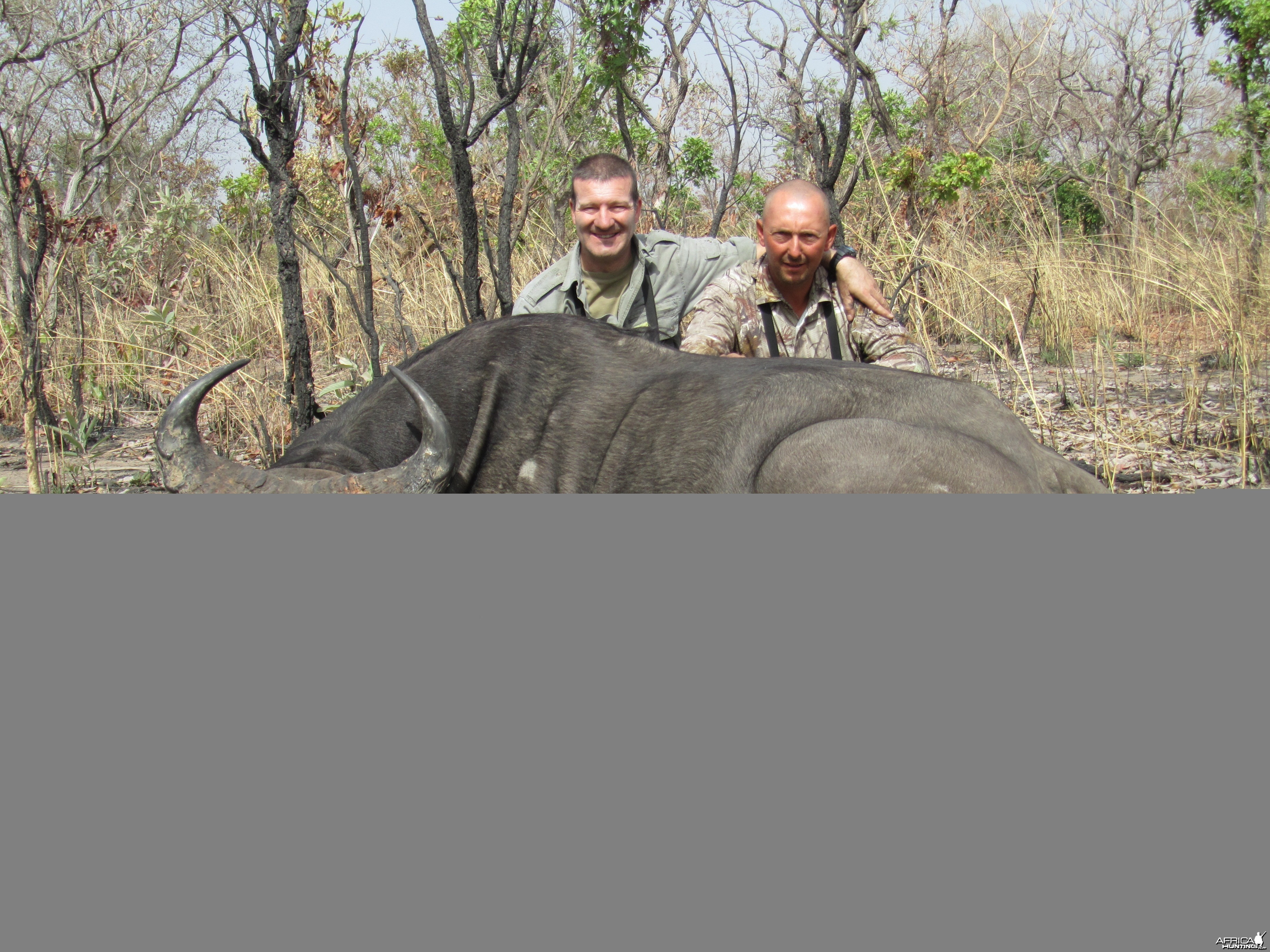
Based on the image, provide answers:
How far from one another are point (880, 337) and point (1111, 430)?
176 centimetres

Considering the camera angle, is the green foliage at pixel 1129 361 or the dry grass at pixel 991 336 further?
the green foliage at pixel 1129 361

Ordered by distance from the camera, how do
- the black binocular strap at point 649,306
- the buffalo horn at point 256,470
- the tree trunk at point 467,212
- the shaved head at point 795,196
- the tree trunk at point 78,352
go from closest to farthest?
the buffalo horn at point 256,470, the shaved head at point 795,196, the black binocular strap at point 649,306, the tree trunk at point 467,212, the tree trunk at point 78,352

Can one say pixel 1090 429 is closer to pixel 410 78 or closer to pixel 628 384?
pixel 628 384

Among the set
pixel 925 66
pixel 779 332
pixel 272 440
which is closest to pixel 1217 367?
pixel 779 332

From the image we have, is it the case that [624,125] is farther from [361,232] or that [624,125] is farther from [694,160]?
[694,160]

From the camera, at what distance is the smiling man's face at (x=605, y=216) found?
579cm

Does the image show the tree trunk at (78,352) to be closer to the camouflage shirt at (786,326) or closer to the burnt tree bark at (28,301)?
the burnt tree bark at (28,301)

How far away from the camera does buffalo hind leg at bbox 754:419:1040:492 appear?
3.76m

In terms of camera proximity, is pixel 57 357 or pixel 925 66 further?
pixel 925 66

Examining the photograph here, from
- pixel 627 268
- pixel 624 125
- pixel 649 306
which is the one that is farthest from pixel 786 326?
pixel 624 125

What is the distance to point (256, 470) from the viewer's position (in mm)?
3734

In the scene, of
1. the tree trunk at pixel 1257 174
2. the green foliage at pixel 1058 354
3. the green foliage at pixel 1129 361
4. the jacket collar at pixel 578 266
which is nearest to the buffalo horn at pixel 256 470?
the jacket collar at pixel 578 266

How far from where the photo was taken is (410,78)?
53.8 feet

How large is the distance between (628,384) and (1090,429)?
142 inches
